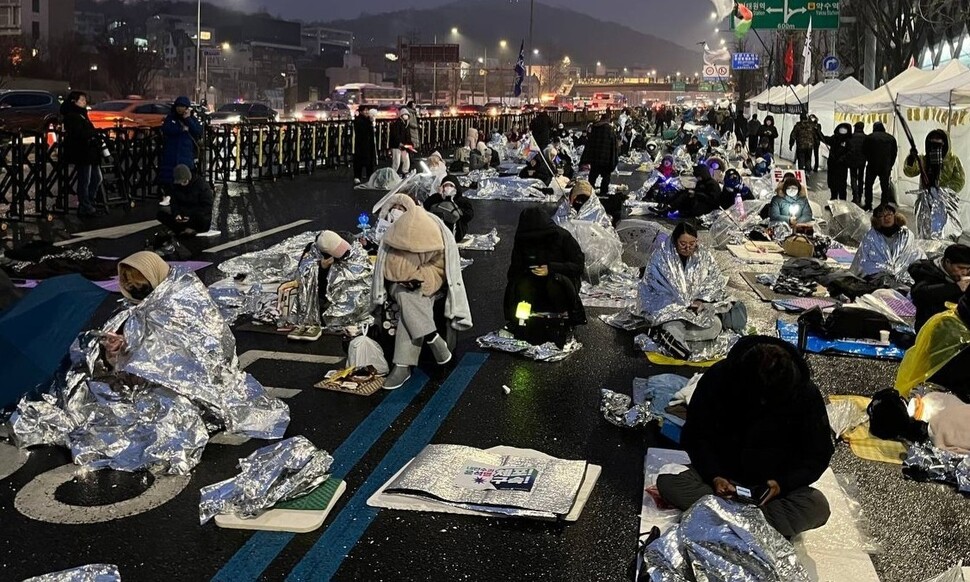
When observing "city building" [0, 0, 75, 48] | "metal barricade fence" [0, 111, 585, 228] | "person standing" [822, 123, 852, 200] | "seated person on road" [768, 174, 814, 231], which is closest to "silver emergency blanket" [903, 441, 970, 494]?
"seated person on road" [768, 174, 814, 231]

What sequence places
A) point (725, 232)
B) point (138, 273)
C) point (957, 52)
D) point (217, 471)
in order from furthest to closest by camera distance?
1. point (957, 52)
2. point (725, 232)
3. point (138, 273)
4. point (217, 471)

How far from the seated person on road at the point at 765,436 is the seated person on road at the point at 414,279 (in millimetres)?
2620

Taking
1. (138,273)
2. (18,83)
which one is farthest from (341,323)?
(18,83)

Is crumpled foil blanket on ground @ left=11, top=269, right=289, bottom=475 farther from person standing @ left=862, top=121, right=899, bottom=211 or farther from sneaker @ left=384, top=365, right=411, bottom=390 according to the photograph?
person standing @ left=862, top=121, right=899, bottom=211

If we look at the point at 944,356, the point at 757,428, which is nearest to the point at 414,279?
the point at 757,428

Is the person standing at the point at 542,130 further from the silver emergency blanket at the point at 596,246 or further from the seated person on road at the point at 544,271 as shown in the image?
the seated person on road at the point at 544,271

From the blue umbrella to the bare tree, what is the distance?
67.0 meters

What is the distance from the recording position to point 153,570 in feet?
13.3

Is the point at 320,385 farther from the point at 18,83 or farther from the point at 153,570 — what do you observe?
the point at 18,83

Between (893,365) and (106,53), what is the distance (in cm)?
7002

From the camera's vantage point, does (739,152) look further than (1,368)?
Yes

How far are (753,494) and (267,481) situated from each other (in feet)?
7.57

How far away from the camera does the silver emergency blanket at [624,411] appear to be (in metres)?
5.99

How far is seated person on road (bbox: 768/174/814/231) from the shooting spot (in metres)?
14.5
